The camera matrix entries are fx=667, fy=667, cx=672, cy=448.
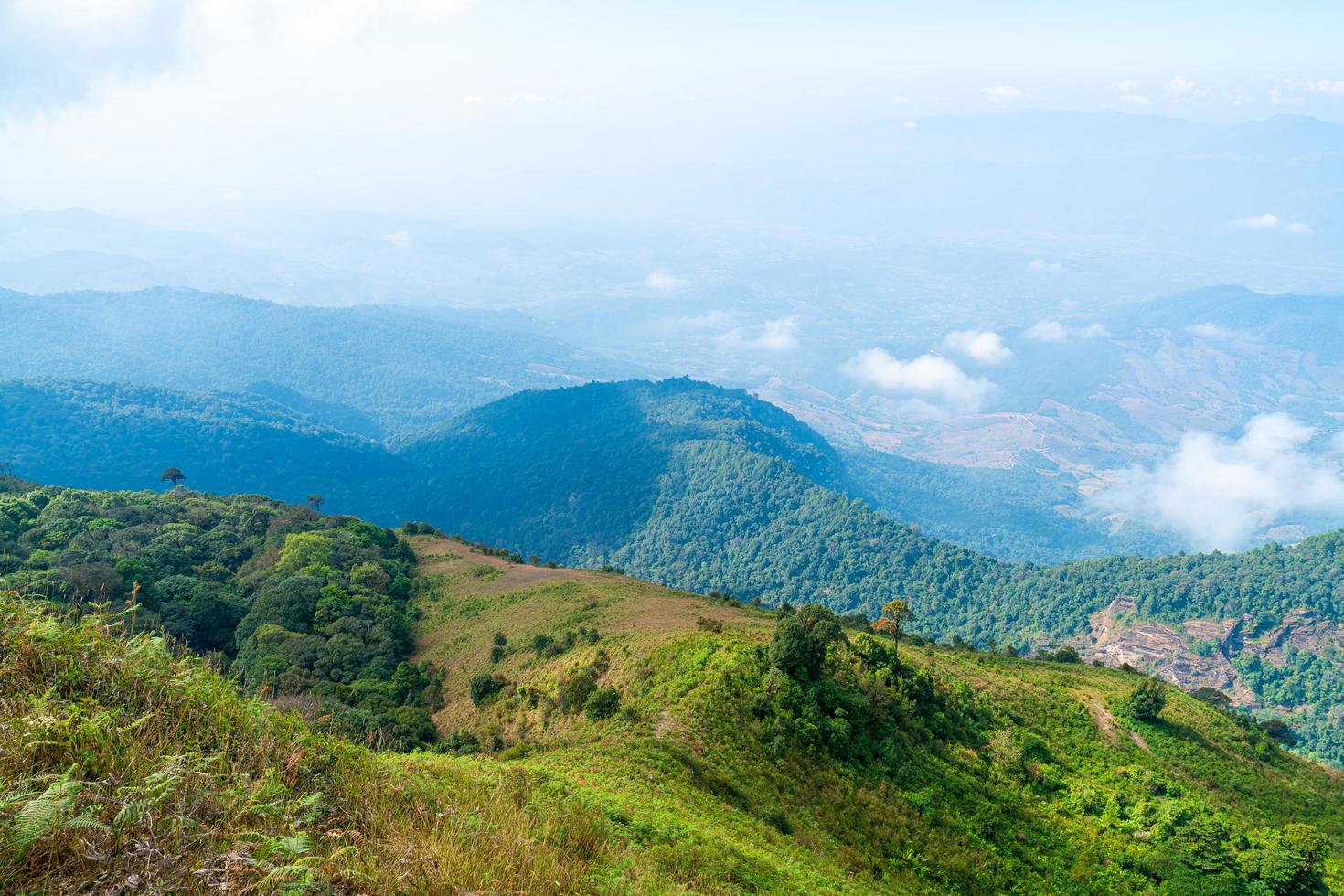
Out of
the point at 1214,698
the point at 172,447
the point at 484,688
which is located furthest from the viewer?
the point at 172,447

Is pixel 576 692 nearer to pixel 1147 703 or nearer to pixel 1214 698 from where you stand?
pixel 1147 703

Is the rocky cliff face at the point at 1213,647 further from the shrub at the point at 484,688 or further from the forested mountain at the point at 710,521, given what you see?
the shrub at the point at 484,688

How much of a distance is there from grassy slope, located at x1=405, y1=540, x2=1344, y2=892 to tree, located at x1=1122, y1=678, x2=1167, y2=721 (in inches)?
24.7

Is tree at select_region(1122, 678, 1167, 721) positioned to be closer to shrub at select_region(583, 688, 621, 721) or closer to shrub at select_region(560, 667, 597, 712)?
shrub at select_region(583, 688, 621, 721)

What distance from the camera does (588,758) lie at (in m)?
19.1

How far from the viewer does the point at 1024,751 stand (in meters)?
27.7

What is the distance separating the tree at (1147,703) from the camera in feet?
111

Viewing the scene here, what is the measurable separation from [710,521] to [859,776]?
119 metres

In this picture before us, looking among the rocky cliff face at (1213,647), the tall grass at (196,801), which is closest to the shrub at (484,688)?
the tall grass at (196,801)

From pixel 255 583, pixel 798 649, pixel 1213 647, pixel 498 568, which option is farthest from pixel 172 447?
pixel 1213 647

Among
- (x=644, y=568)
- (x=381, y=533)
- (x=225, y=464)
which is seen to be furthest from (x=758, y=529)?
(x=225, y=464)

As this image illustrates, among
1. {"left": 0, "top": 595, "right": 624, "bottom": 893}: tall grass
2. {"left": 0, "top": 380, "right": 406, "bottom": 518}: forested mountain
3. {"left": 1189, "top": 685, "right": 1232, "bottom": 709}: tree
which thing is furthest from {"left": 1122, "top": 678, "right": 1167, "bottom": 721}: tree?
{"left": 0, "top": 380, "right": 406, "bottom": 518}: forested mountain

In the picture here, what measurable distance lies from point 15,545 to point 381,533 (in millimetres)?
25260

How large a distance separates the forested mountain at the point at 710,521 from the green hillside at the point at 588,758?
7314cm
